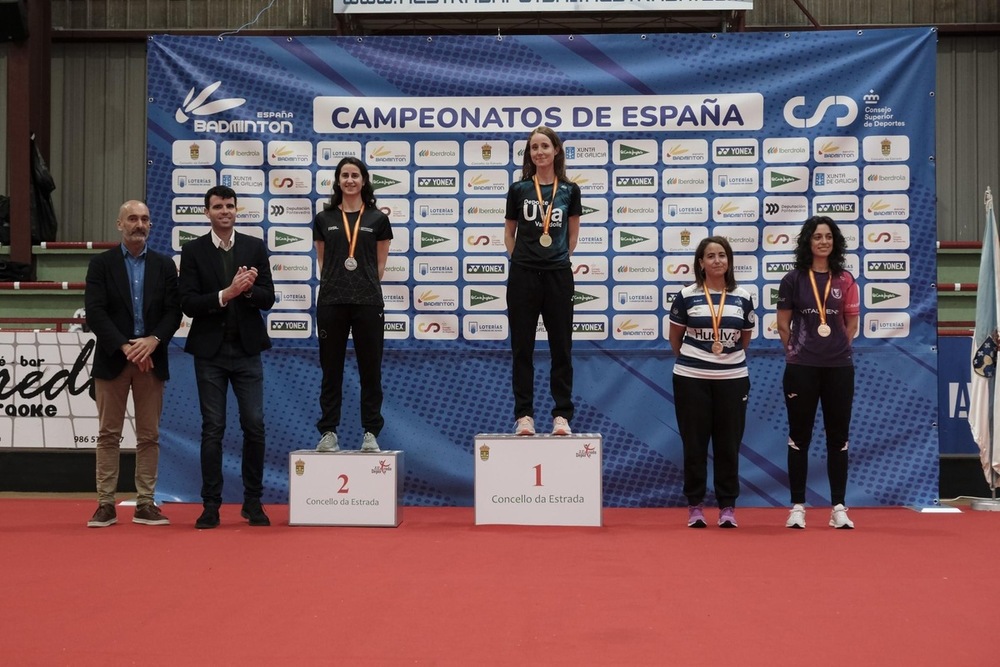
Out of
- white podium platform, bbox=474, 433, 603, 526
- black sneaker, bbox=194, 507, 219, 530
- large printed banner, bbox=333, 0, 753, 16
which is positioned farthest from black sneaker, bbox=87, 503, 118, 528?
large printed banner, bbox=333, 0, 753, 16

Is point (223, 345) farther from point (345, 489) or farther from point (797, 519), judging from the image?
point (797, 519)

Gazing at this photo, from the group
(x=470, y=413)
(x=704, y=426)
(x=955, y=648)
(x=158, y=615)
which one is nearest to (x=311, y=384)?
(x=470, y=413)

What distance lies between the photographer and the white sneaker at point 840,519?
4.52 metres

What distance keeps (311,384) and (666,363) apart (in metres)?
1.98

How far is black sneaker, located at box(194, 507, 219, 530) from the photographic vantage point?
4.41 meters

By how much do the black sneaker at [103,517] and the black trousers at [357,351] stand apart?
3.34 ft

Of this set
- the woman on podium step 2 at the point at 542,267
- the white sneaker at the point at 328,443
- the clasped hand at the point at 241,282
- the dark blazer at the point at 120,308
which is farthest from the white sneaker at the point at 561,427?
the dark blazer at the point at 120,308

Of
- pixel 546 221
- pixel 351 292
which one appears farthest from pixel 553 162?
pixel 351 292

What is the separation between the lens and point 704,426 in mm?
4598

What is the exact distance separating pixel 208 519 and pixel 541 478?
1.52 m

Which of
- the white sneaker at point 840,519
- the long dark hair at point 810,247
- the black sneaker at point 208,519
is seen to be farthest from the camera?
the long dark hair at point 810,247

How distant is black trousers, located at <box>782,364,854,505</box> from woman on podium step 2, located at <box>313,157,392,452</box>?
1957 millimetres

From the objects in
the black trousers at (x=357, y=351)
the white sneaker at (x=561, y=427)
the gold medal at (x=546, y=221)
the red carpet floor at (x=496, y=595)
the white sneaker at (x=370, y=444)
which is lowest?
the red carpet floor at (x=496, y=595)

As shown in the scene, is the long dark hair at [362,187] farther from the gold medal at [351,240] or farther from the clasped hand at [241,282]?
the clasped hand at [241,282]
